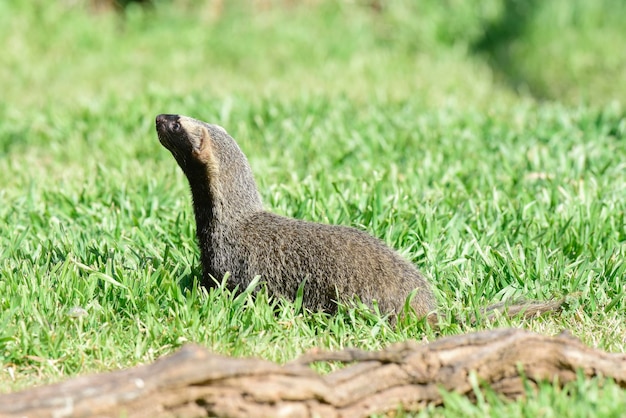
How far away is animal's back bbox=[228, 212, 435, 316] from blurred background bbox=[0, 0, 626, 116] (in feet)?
15.0

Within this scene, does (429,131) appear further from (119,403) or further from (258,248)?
(119,403)

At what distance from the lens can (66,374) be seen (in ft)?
11.9

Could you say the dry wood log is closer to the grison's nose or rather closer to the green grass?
the green grass

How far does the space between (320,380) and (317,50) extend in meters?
8.26

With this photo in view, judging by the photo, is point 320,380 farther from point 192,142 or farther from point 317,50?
point 317,50

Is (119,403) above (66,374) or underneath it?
above

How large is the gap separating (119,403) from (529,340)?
4.50 ft

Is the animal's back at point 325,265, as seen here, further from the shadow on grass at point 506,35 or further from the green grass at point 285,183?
the shadow on grass at point 506,35

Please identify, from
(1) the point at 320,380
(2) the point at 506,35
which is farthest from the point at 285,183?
(2) the point at 506,35

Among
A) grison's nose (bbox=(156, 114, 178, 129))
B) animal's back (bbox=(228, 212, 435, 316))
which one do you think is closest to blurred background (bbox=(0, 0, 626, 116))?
grison's nose (bbox=(156, 114, 178, 129))

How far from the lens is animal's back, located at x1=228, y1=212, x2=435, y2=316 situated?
4.11 meters

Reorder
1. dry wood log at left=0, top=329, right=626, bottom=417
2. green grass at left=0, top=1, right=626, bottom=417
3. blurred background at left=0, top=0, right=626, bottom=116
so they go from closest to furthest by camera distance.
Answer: dry wood log at left=0, top=329, right=626, bottom=417, green grass at left=0, top=1, right=626, bottom=417, blurred background at left=0, top=0, right=626, bottom=116

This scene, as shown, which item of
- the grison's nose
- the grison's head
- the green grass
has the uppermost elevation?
the grison's nose

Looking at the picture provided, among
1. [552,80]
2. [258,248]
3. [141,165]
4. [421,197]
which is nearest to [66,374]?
[258,248]
